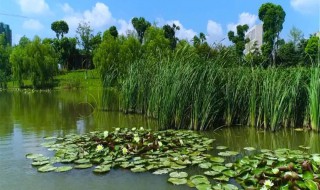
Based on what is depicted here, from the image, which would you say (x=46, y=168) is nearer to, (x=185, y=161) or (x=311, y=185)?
(x=185, y=161)

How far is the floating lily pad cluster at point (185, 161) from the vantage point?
419 cm

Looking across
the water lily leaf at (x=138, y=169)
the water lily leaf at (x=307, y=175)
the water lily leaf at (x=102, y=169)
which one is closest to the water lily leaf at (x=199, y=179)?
the water lily leaf at (x=138, y=169)

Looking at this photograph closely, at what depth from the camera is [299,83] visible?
26.2 feet

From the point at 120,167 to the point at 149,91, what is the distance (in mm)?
5009

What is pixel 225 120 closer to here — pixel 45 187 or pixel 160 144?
pixel 160 144

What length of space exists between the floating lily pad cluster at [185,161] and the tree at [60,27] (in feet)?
155

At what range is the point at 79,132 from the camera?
8.17m

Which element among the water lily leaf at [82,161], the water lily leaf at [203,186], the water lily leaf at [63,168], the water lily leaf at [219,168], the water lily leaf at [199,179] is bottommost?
the water lily leaf at [203,186]

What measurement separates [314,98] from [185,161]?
3.61 m

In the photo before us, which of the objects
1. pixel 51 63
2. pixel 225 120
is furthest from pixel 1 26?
pixel 225 120

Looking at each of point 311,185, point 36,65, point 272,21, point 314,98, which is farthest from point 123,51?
point 311,185

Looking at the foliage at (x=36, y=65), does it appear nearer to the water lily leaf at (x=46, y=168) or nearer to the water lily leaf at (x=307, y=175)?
the water lily leaf at (x=46, y=168)

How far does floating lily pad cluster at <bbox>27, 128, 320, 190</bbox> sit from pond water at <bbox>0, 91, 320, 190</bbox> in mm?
176

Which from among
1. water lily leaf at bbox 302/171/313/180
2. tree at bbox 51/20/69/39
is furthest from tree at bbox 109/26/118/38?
water lily leaf at bbox 302/171/313/180
